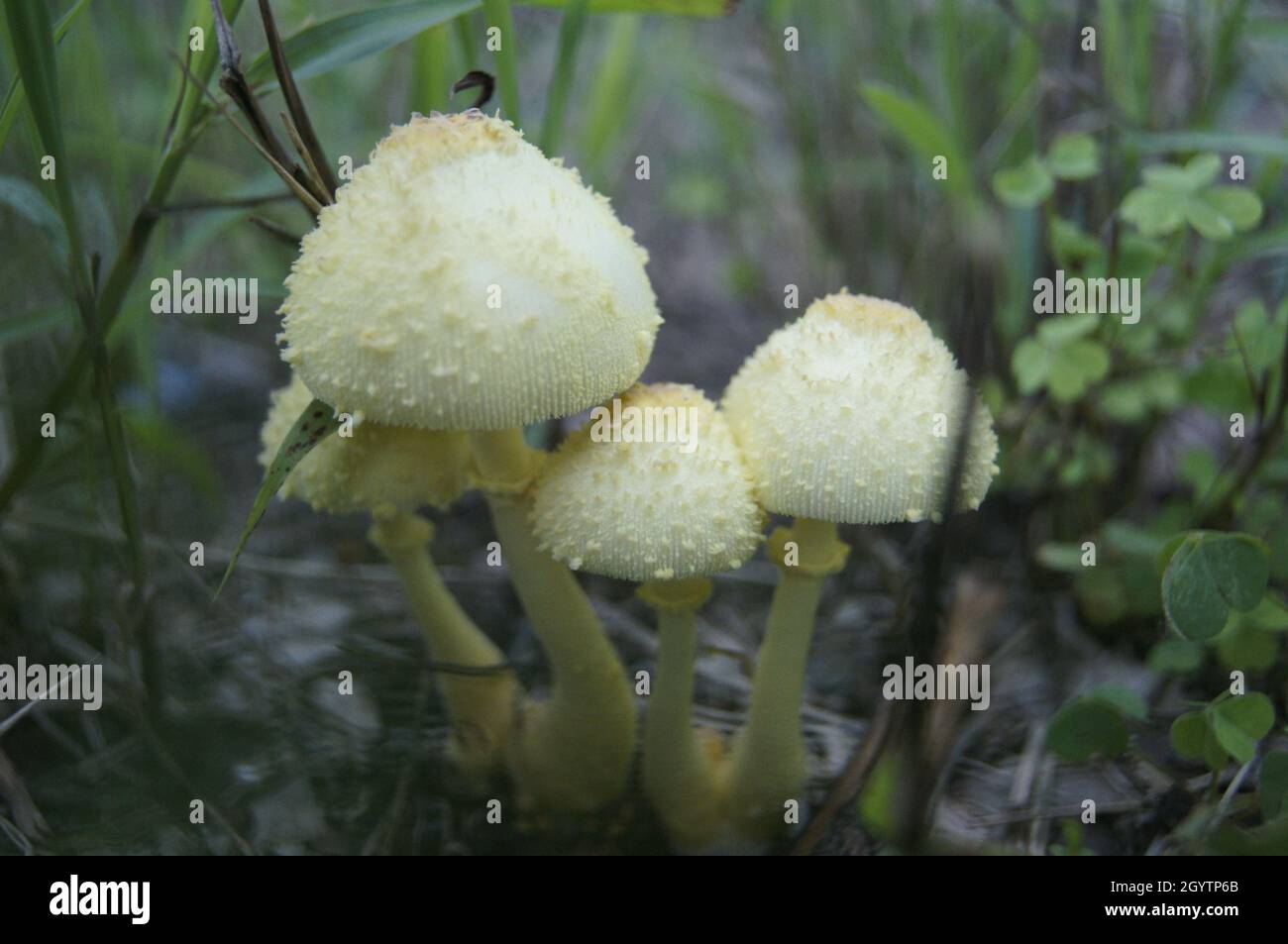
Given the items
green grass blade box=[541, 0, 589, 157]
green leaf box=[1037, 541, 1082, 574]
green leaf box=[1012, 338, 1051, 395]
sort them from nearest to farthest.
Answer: green grass blade box=[541, 0, 589, 157], green leaf box=[1012, 338, 1051, 395], green leaf box=[1037, 541, 1082, 574]

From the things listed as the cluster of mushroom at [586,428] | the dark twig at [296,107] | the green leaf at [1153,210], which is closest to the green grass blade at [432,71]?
the dark twig at [296,107]

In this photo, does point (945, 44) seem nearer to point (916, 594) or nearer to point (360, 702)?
point (916, 594)

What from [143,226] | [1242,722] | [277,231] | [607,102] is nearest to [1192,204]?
[1242,722]

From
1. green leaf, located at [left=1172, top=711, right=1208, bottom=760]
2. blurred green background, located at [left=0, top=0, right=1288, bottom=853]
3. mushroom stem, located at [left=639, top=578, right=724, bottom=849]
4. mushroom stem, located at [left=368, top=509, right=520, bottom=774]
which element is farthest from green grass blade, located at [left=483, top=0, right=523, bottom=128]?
green leaf, located at [left=1172, top=711, right=1208, bottom=760]

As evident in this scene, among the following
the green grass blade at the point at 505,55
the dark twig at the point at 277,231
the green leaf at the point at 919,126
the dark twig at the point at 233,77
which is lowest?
the dark twig at the point at 277,231

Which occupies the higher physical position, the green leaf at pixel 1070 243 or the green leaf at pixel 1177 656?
the green leaf at pixel 1070 243

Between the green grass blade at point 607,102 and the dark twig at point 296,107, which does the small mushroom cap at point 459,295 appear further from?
the green grass blade at point 607,102

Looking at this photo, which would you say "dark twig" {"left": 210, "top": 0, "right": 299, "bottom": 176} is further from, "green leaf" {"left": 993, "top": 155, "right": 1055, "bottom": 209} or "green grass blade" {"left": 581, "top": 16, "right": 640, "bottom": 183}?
"green leaf" {"left": 993, "top": 155, "right": 1055, "bottom": 209}
